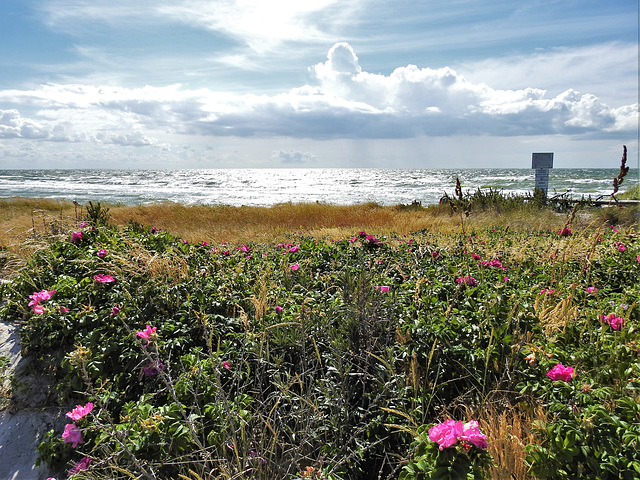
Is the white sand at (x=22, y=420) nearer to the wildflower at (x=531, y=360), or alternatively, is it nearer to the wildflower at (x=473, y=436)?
the wildflower at (x=473, y=436)

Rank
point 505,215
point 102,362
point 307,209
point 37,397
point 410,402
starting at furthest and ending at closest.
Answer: point 307,209, point 505,215, point 37,397, point 102,362, point 410,402

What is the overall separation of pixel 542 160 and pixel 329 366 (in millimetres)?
14536

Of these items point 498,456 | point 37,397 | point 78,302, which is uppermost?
point 78,302

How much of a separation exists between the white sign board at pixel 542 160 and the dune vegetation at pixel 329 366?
1089 centimetres

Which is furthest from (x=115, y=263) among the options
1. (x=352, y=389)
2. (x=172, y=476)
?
(x=352, y=389)

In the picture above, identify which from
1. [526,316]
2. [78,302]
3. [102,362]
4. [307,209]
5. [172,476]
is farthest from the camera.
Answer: [307,209]

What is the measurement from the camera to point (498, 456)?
199cm

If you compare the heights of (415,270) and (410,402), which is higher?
(415,270)

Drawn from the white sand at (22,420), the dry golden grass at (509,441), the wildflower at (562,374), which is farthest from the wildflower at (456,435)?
the white sand at (22,420)

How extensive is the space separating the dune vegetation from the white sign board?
10.9 meters

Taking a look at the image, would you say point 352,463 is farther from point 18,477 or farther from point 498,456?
point 18,477

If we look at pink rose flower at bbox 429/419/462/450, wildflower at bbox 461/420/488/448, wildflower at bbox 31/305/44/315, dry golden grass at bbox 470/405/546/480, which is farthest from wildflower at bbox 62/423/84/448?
dry golden grass at bbox 470/405/546/480

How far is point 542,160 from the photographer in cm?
1416

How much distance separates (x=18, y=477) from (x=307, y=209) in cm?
1497
